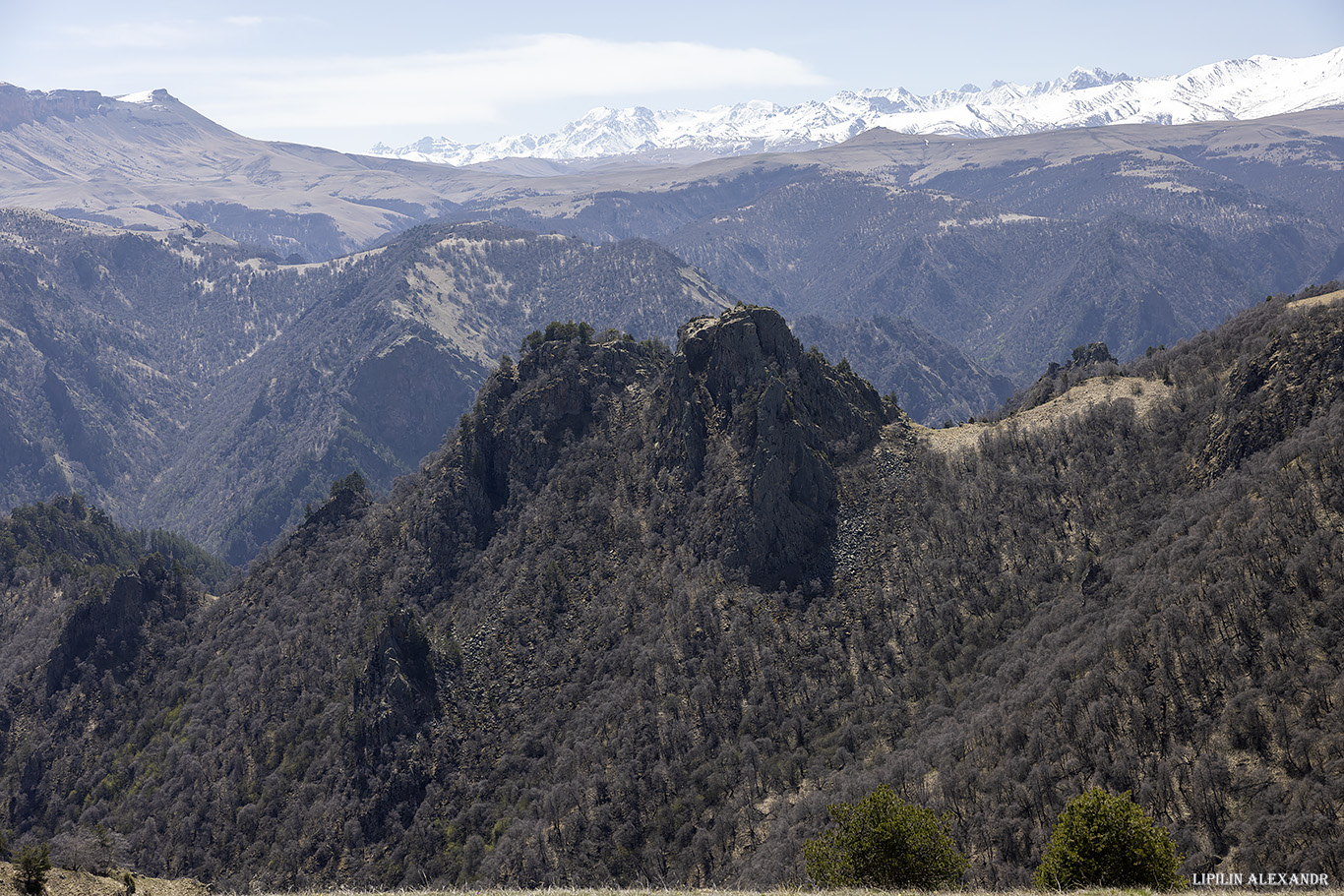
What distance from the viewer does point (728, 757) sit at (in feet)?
371

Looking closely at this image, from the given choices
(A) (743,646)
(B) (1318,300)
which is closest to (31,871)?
(A) (743,646)

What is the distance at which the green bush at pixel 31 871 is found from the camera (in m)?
65.9

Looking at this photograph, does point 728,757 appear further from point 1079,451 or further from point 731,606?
point 1079,451

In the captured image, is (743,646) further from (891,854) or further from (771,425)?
(891,854)

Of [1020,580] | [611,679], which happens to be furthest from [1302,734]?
[611,679]

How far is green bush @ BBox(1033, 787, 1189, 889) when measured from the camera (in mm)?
58344

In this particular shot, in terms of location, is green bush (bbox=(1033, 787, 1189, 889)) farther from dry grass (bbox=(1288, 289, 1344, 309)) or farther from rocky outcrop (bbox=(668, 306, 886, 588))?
dry grass (bbox=(1288, 289, 1344, 309))

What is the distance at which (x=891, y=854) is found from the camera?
65875 mm

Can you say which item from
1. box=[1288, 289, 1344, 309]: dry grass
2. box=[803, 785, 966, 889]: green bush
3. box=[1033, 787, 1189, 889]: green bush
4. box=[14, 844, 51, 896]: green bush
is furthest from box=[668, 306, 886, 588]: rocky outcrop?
box=[14, 844, 51, 896]: green bush

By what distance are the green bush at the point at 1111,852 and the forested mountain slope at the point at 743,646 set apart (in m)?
13.1

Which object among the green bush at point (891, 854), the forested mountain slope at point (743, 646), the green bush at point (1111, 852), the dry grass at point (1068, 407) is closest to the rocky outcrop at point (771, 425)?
the forested mountain slope at point (743, 646)

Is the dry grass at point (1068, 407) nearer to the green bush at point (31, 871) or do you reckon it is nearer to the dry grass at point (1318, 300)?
the dry grass at point (1318, 300)

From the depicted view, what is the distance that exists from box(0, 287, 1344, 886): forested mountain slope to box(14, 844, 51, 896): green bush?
182 ft

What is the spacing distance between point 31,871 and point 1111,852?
80954 millimetres
